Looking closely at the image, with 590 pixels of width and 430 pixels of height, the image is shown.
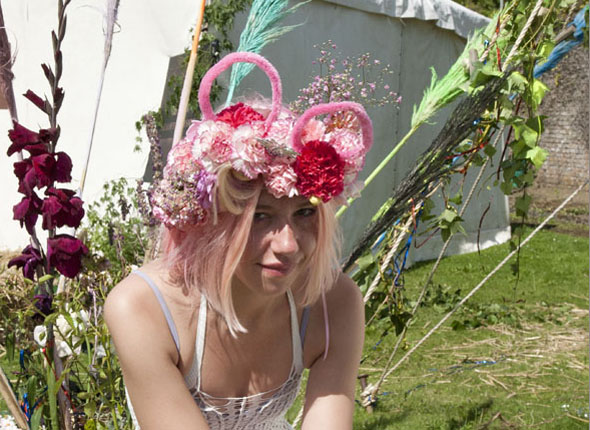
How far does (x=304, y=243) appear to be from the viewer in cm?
152

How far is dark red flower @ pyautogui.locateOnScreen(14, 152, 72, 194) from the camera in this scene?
161 cm

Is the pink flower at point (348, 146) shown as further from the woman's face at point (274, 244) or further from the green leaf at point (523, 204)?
the green leaf at point (523, 204)

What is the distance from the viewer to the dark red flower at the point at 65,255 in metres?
1.68

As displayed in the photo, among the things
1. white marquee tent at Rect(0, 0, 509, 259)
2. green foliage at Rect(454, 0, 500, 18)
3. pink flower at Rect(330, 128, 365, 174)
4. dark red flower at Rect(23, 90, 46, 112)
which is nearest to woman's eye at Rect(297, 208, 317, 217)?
pink flower at Rect(330, 128, 365, 174)

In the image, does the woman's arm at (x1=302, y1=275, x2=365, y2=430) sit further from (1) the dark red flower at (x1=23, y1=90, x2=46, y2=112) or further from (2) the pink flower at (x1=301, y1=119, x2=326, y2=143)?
(1) the dark red flower at (x1=23, y1=90, x2=46, y2=112)

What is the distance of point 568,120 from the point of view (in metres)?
10.3

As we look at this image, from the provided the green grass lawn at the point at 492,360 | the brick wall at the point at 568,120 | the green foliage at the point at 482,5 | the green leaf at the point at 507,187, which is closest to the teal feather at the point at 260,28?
the green leaf at the point at 507,187

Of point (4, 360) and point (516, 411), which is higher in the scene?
point (4, 360)

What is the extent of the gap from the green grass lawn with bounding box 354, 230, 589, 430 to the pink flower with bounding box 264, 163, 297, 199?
7.03 feet

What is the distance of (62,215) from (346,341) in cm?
72

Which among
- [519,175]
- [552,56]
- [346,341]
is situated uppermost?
[552,56]

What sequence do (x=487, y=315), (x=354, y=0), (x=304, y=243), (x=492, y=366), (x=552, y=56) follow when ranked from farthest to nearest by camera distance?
(x=354, y=0), (x=487, y=315), (x=492, y=366), (x=552, y=56), (x=304, y=243)

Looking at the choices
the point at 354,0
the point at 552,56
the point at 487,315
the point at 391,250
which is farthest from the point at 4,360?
the point at 354,0

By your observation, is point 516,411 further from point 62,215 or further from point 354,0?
point 354,0
